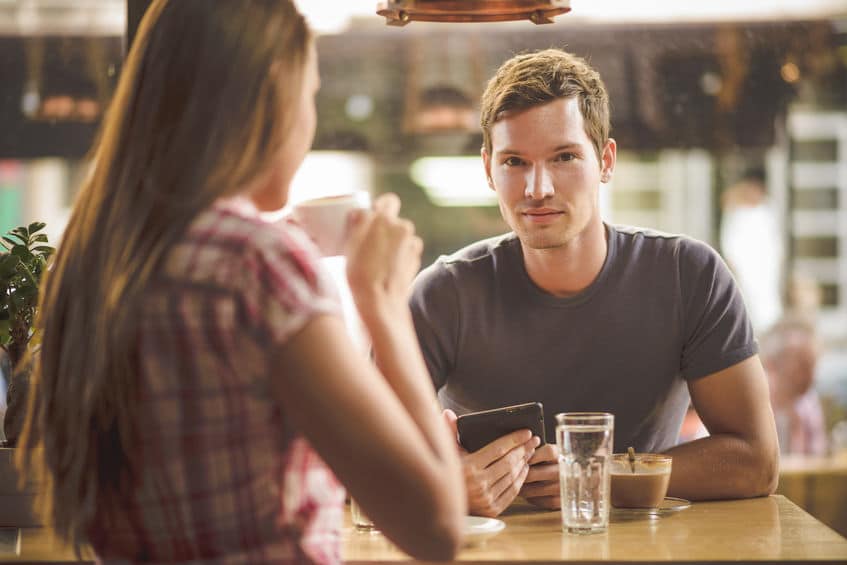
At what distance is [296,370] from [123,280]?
0.60 ft

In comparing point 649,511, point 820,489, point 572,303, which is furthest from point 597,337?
point 820,489

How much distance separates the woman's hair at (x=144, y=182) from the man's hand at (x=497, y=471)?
2.19 ft

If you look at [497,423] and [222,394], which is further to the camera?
[497,423]

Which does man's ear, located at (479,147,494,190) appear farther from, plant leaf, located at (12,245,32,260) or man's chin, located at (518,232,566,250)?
plant leaf, located at (12,245,32,260)

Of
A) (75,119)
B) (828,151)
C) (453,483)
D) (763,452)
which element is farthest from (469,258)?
(828,151)

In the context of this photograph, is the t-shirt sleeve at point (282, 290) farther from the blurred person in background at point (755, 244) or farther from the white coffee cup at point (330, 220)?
the blurred person in background at point (755, 244)

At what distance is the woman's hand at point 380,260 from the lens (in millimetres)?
1072

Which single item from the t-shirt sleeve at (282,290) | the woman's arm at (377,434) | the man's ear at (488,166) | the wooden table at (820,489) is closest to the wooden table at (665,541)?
the woman's arm at (377,434)

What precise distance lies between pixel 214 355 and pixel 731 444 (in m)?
1.16

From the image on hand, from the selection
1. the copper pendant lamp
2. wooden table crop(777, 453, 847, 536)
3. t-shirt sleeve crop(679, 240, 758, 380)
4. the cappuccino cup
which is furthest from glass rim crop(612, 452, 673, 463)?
wooden table crop(777, 453, 847, 536)

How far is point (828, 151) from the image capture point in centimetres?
579

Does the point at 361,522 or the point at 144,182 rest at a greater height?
the point at 144,182

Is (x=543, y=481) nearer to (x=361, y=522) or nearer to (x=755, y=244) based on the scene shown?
(x=361, y=522)

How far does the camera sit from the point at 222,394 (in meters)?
0.92
